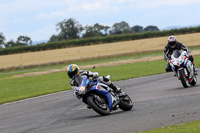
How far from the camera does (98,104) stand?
33.9 ft

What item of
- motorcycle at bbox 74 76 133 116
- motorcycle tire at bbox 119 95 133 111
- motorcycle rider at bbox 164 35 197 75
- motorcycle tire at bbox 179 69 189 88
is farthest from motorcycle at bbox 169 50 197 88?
motorcycle at bbox 74 76 133 116

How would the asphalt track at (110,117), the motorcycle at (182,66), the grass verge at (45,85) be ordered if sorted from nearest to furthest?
the asphalt track at (110,117) → the motorcycle at (182,66) → the grass verge at (45,85)

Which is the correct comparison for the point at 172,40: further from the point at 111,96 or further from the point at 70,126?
the point at 70,126

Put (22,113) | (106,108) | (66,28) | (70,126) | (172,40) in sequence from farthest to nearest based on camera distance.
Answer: (66,28)
(172,40)
(22,113)
(106,108)
(70,126)

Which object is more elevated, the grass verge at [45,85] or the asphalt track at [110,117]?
the asphalt track at [110,117]

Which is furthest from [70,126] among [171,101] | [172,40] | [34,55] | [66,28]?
[66,28]

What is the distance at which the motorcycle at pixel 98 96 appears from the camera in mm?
10242

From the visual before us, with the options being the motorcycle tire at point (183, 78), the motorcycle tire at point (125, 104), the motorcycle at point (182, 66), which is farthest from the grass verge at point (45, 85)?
the motorcycle tire at point (125, 104)

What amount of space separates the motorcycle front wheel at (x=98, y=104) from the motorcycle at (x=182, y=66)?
15.1 ft

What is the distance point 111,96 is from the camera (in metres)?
10.7

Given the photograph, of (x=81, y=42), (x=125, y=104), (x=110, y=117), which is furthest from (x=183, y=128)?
(x=81, y=42)

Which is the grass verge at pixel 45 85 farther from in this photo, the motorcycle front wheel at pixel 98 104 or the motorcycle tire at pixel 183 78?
the motorcycle front wheel at pixel 98 104

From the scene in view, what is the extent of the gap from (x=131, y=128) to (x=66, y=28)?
11454 centimetres

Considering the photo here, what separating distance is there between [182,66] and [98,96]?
4982 millimetres
